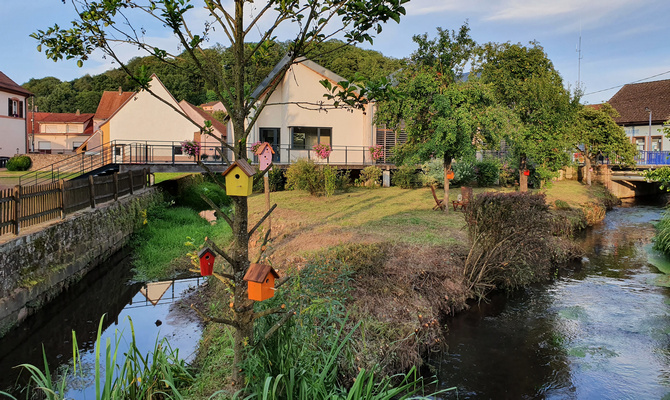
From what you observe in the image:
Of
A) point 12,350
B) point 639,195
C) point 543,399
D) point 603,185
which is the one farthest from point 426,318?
point 639,195

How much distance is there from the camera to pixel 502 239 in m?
10.2

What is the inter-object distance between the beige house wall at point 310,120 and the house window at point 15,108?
1980 centimetres

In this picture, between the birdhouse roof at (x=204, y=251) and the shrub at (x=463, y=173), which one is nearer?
the birdhouse roof at (x=204, y=251)

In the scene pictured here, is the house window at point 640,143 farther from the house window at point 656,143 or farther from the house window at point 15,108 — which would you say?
the house window at point 15,108

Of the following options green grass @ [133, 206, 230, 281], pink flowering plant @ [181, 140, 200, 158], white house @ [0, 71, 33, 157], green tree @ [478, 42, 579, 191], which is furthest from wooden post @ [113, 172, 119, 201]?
white house @ [0, 71, 33, 157]

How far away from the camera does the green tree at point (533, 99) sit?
18.9 meters

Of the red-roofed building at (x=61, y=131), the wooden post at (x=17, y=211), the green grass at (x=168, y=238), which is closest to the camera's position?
the wooden post at (x=17, y=211)

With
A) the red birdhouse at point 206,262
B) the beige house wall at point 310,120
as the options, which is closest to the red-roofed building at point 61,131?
the beige house wall at point 310,120

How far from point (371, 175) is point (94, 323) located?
52.1 ft

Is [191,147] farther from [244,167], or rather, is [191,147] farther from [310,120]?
[310,120]

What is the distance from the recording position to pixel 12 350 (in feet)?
25.5

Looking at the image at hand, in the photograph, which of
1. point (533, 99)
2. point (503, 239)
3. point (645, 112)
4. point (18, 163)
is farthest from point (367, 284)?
point (645, 112)

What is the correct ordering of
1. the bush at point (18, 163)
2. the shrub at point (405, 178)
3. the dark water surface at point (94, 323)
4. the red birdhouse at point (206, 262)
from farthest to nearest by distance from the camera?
the bush at point (18, 163) → the shrub at point (405, 178) → the dark water surface at point (94, 323) → the red birdhouse at point (206, 262)

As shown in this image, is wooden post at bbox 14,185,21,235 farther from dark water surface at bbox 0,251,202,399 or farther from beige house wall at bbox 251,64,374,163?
beige house wall at bbox 251,64,374,163
